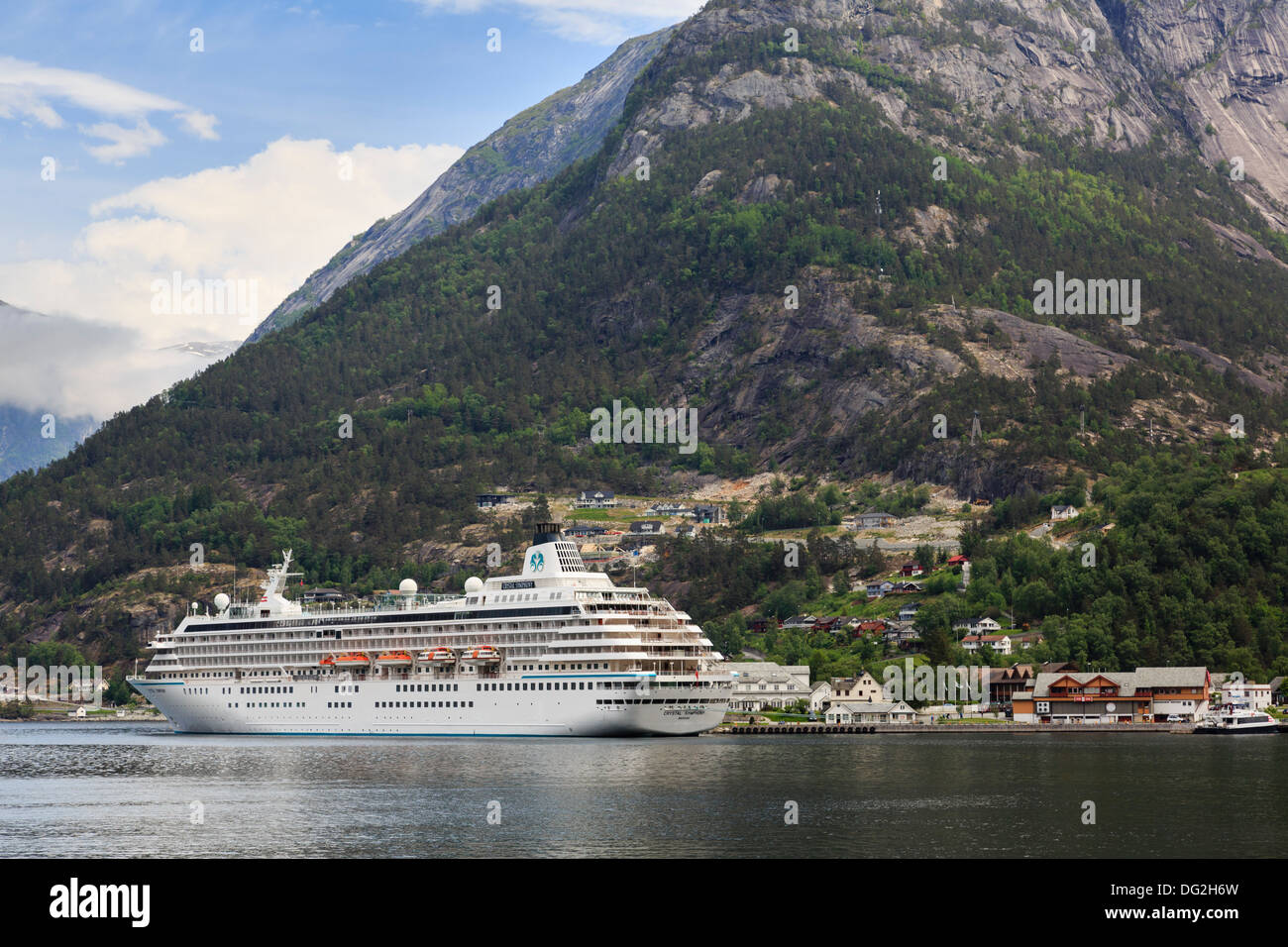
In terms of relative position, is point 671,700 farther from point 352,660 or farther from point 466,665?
point 352,660

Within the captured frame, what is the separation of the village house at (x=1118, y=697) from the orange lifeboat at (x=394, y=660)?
59.2 meters

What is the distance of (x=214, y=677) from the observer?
156 metres

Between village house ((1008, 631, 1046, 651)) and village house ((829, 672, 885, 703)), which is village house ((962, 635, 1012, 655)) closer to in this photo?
village house ((1008, 631, 1046, 651))

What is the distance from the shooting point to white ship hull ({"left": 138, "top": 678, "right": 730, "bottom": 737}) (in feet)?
412

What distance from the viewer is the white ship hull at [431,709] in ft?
412

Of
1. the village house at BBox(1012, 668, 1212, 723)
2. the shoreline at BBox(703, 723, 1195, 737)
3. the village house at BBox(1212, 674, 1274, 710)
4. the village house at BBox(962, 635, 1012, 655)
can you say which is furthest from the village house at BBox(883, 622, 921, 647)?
the village house at BBox(1212, 674, 1274, 710)

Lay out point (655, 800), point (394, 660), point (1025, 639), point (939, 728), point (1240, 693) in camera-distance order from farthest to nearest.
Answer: point (1025, 639)
point (1240, 693)
point (939, 728)
point (394, 660)
point (655, 800)

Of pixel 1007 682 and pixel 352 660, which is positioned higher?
pixel 352 660

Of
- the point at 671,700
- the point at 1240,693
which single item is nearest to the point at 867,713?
the point at 1240,693

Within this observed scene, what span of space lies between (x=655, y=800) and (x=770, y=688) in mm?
92398

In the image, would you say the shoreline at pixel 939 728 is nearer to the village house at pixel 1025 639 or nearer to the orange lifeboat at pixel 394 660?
the village house at pixel 1025 639

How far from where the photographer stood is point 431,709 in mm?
138000
